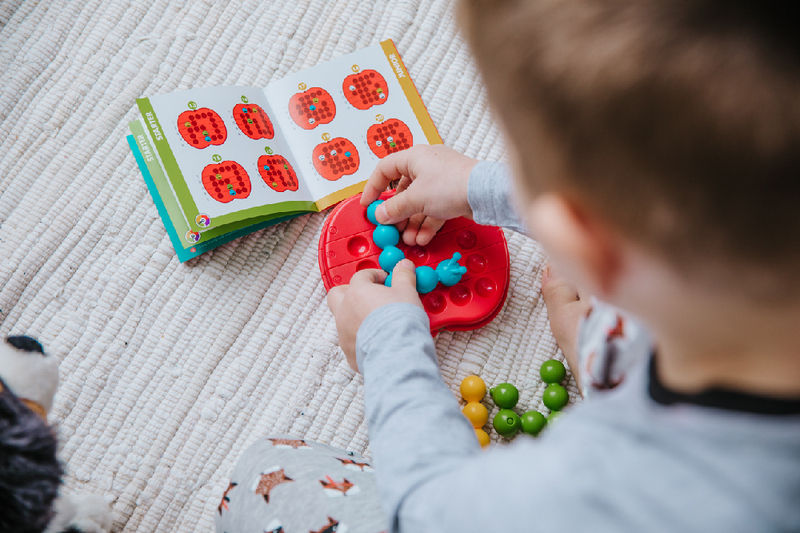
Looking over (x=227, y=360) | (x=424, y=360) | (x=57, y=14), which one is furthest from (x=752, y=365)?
(x=57, y=14)

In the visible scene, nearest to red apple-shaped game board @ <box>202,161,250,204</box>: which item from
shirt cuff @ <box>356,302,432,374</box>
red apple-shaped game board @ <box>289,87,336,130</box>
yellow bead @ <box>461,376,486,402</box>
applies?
red apple-shaped game board @ <box>289,87,336,130</box>

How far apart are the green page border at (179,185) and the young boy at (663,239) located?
352 millimetres

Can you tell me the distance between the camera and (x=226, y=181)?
59cm

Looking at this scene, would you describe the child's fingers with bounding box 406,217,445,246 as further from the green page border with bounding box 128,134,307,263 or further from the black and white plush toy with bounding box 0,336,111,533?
the black and white plush toy with bounding box 0,336,111,533

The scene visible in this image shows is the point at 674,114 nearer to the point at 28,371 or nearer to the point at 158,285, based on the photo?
the point at 28,371

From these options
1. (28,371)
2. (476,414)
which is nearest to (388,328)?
(476,414)

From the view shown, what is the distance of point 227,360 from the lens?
0.60m

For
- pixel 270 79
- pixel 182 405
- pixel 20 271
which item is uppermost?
pixel 270 79

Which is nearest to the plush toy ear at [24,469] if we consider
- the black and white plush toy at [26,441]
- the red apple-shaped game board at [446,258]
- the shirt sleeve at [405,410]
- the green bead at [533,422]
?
the black and white plush toy at [26,441]

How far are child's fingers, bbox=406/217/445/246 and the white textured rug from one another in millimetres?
111

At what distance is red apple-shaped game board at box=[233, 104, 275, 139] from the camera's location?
0.62 m

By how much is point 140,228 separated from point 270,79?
0.79 feet

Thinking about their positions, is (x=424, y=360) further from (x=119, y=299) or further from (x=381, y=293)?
(x=119, y=299)

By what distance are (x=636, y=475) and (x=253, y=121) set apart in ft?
1.77
